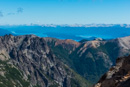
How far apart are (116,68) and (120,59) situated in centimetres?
505

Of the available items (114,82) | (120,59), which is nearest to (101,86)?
(114,82)

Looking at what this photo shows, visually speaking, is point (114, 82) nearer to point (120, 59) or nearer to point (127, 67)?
point (127, 67)

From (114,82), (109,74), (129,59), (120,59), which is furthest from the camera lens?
(120,59)

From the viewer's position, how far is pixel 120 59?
5753 cm

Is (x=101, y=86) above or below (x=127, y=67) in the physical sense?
below

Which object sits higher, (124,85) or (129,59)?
(129,59)

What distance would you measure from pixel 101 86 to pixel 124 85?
10.8 m

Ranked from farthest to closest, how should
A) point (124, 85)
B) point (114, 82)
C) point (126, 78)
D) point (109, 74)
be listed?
1. point (109, 74)
2. point (114, 82)
3. point (126, 78)
4. point (124, 85)

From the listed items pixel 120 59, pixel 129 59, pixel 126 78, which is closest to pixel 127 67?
pixel 129 59

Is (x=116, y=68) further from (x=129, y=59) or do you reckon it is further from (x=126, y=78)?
(x=126, y=78)

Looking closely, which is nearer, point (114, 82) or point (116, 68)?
point (114, 82)

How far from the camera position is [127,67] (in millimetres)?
42562

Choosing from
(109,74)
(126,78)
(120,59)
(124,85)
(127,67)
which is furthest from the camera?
(120,59)

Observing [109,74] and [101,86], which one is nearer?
[101,86]
